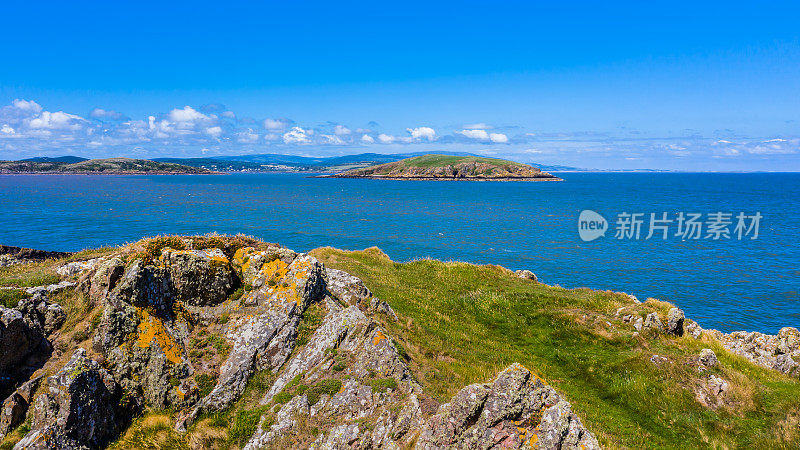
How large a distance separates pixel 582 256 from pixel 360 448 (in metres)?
70.9

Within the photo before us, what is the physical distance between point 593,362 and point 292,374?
61.6 feet

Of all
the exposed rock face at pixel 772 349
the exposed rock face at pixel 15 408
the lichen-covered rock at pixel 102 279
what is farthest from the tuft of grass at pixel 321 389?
the exposed rock face at pixel 772 349

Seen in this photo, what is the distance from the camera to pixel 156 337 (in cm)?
1412

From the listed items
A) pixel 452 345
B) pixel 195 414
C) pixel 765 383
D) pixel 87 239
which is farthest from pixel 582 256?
pixel 87 239

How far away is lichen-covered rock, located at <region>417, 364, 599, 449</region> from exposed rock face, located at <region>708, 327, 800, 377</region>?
26138 mm

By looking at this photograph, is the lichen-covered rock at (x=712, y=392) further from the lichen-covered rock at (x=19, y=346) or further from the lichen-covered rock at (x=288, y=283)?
the lichen-covered rock at (x=19, y=346)

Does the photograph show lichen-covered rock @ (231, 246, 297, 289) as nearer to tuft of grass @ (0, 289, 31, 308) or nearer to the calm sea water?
tuft of grass @ (0, 289, 31, 308)

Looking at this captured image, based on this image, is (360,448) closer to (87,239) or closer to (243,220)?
(87,239)

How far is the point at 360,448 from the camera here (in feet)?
36.6

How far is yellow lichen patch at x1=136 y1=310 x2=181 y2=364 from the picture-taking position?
13.9 m

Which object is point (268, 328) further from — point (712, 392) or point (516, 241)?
point (516, 241)

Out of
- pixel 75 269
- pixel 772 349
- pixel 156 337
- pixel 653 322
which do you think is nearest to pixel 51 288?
pixel 75 269

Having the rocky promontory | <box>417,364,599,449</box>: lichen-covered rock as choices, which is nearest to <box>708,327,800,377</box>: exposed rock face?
the rocky promontory

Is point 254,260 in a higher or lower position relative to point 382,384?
higher
